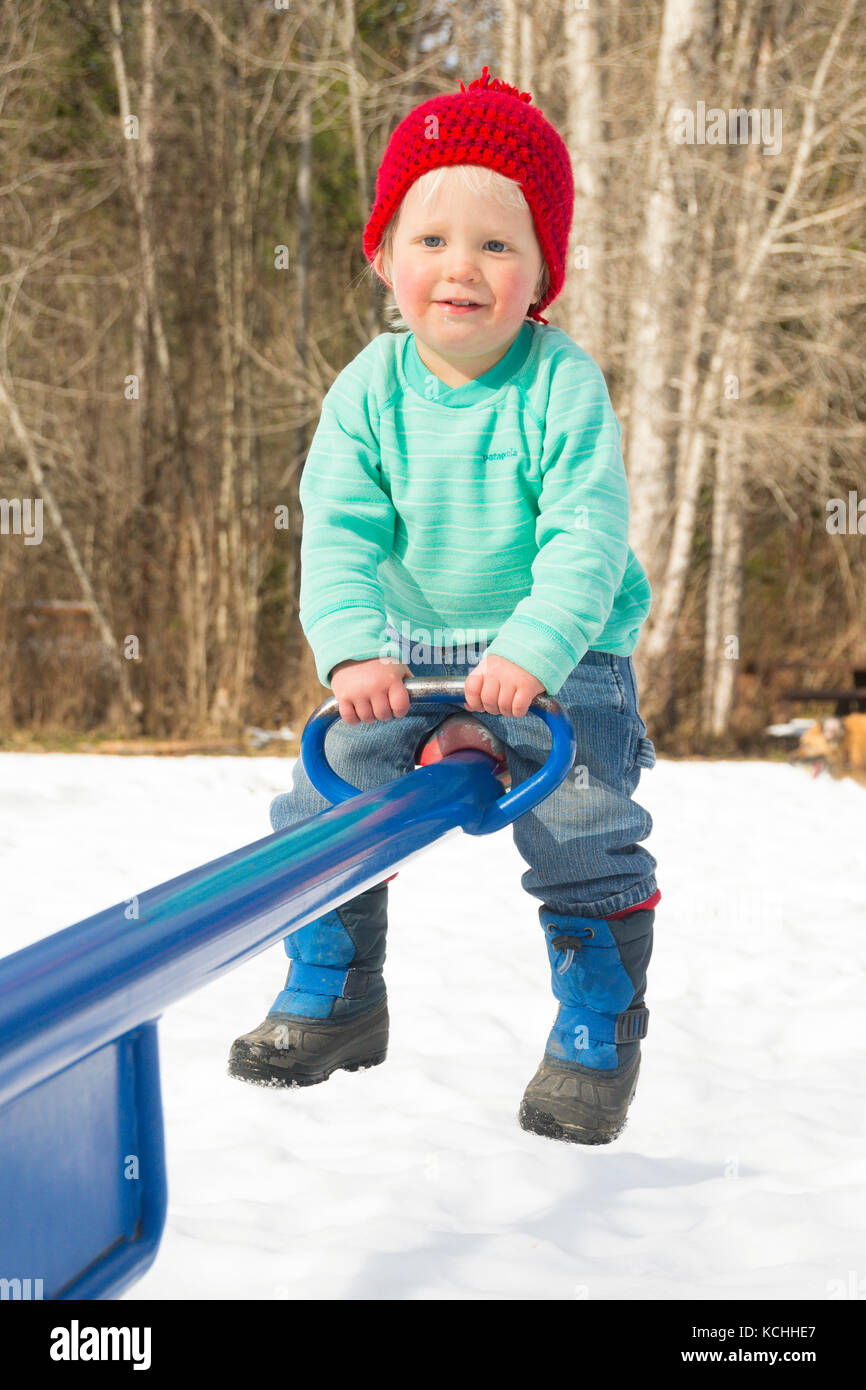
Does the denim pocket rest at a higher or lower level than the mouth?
lower

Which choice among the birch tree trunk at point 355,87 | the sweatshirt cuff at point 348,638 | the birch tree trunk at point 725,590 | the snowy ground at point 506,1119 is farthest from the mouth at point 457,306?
the birch tree trunk at point 355,87

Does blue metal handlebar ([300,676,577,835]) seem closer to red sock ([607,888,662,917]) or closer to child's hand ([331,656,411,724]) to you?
child's hand ([331,656,411,724])

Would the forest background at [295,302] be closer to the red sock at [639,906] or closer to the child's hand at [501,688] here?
the red sock at [639,906]

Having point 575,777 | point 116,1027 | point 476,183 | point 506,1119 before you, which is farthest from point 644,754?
point 116,1027

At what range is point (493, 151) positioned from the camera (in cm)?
155

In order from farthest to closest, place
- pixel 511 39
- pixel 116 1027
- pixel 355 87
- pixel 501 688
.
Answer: pixel 355 87 → pixel 511 39 → pixel 501 688 → pixel 116 1027

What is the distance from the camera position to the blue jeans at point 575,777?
1.60 meters

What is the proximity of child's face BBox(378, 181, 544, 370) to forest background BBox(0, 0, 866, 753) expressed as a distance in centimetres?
471

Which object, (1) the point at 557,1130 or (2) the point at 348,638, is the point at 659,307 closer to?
(2) the point at 348,638

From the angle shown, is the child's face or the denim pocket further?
the denim pocket

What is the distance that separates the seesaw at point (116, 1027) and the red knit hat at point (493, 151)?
80 cm

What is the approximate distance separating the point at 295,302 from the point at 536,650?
7301 mm

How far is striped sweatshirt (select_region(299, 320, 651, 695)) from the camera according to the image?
1536 millimetres

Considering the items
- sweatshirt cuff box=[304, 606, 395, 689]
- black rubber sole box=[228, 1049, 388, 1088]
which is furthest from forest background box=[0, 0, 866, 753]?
sweatshirt cuff box=[304, 606, 395, 689]
